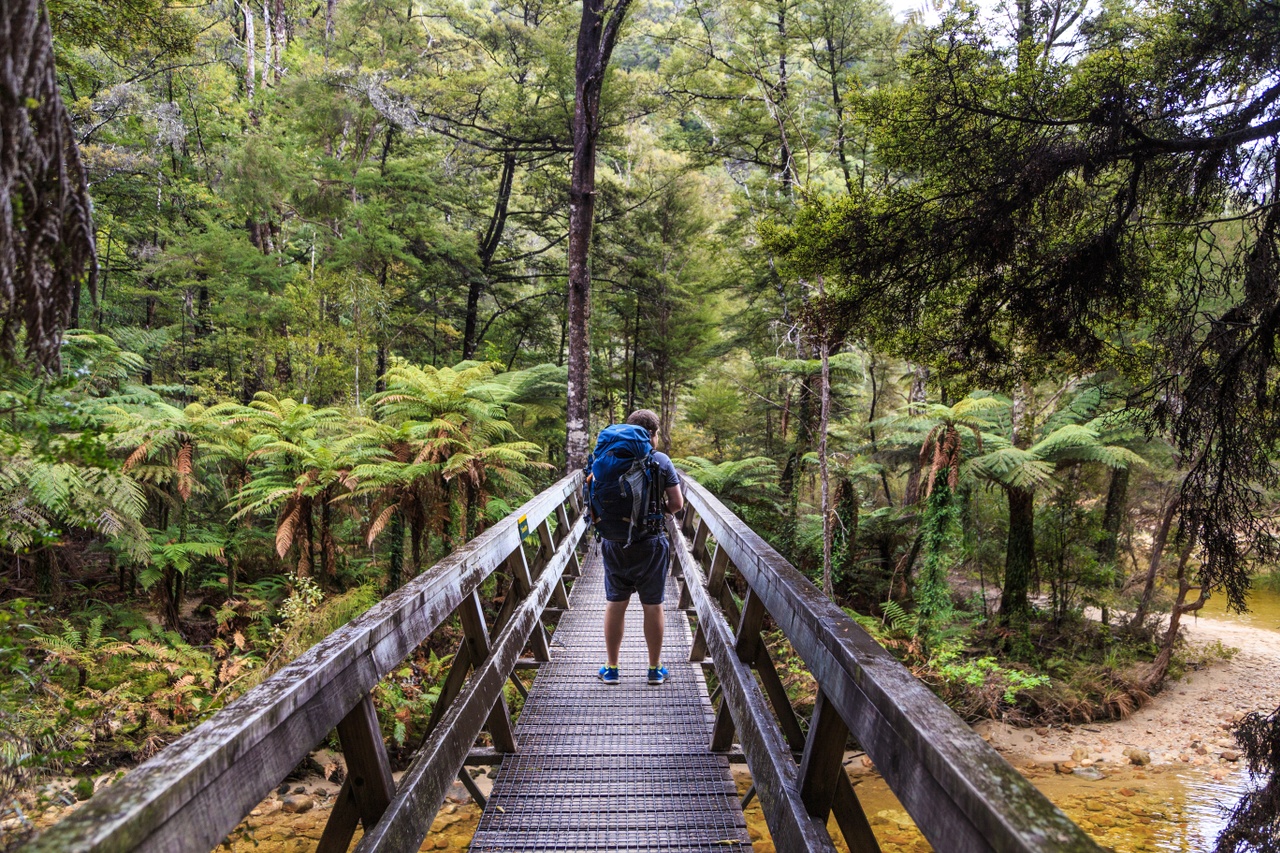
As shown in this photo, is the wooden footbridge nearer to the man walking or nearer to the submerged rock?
the man walking

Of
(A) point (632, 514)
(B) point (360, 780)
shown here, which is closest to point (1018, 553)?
(A) point (632, 514)

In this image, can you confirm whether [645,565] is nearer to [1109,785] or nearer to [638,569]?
[638,569]

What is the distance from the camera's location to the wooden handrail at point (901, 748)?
103cm

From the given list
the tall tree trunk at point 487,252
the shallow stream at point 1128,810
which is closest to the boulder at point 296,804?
the shallow stream at point 1128,810

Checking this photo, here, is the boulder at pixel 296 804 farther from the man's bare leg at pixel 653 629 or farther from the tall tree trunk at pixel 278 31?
the tall tree trunk at pixel 278 31

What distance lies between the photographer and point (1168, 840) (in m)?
6.72

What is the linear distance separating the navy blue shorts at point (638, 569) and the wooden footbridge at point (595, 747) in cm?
29

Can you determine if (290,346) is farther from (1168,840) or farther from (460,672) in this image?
(1168,840)

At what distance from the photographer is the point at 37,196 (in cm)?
142

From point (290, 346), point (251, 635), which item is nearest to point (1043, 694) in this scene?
point (251, 635)

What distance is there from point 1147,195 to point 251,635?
9111mm

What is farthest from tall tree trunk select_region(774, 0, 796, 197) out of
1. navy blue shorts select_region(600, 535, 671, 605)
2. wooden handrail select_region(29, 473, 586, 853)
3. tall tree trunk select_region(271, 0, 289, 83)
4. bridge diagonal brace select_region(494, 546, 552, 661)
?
tall tree trunk select_region(271, 0, 289, 83)

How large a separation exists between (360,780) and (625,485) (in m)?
2.44

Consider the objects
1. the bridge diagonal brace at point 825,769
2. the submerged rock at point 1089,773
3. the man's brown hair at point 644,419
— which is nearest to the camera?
the bridge diagonal brace at point 825,769
